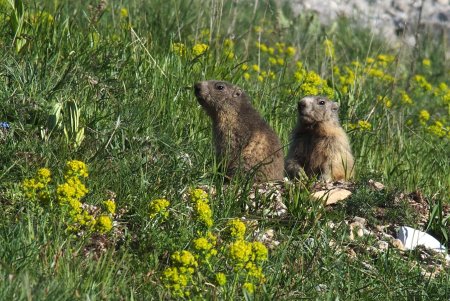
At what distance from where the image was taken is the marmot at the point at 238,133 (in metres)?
7.77

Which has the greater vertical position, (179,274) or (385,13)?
(179,274)

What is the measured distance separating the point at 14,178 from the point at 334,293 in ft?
7.20

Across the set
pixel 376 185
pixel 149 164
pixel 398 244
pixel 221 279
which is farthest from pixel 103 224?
pixel 376 185

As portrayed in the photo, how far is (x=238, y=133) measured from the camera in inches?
316

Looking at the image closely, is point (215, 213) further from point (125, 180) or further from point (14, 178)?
point (14, 178)

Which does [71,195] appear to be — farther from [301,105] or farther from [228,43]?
[228,43]

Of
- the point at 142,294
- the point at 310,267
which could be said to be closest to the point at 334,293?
the point at 310,267

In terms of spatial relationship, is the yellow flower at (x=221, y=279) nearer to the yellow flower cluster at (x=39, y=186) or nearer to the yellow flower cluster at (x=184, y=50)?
the yellow flower cluster at (x=39, y=186)

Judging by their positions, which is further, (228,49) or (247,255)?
(228,49)

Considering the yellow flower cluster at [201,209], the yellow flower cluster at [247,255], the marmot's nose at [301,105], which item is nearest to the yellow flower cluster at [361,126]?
the marmot's nose at [301,105]

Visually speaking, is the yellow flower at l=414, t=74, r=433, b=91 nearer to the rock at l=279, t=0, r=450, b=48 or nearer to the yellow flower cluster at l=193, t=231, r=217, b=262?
the rock at l=279, t=0, r=450, b=48

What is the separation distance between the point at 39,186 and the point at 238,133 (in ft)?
9.27

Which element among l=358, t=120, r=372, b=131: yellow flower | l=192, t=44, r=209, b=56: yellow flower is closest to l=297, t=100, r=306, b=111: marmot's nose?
l=358, t=120, r=372, b=131: yellow flower

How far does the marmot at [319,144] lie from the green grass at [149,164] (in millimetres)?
231
